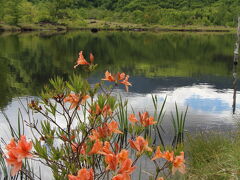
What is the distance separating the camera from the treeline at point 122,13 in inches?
3962

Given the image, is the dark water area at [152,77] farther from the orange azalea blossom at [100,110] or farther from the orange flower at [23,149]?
the orange flower at [23,149]

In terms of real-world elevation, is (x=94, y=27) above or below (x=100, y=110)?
above

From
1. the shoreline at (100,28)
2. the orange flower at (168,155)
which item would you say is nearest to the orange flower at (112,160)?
the orange flower at (168,155)

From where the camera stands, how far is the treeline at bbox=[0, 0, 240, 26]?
101 m

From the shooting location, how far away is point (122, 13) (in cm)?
15650

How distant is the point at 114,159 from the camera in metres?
3.20

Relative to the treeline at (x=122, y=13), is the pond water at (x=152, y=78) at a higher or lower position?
lower

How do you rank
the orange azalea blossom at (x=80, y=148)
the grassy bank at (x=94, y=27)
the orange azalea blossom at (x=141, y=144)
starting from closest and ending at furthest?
the orange azalea blossom at (x=141, y=144) → the orange azalea blossom at (x=80, y=148) → the grassy bank at (x=94, y=27)

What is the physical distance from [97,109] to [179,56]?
136ft

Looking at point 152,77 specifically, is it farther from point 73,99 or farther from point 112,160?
point 112,160

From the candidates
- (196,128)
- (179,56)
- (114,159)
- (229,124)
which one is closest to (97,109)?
(114,159)

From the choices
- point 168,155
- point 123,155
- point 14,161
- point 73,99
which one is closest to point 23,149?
point 14,161

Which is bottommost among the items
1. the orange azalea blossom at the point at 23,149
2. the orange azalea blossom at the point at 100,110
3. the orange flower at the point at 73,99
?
the orange azalea blossom at the point at 23,149

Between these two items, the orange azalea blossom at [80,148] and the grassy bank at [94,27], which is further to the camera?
the grassy bank at [94,27]
